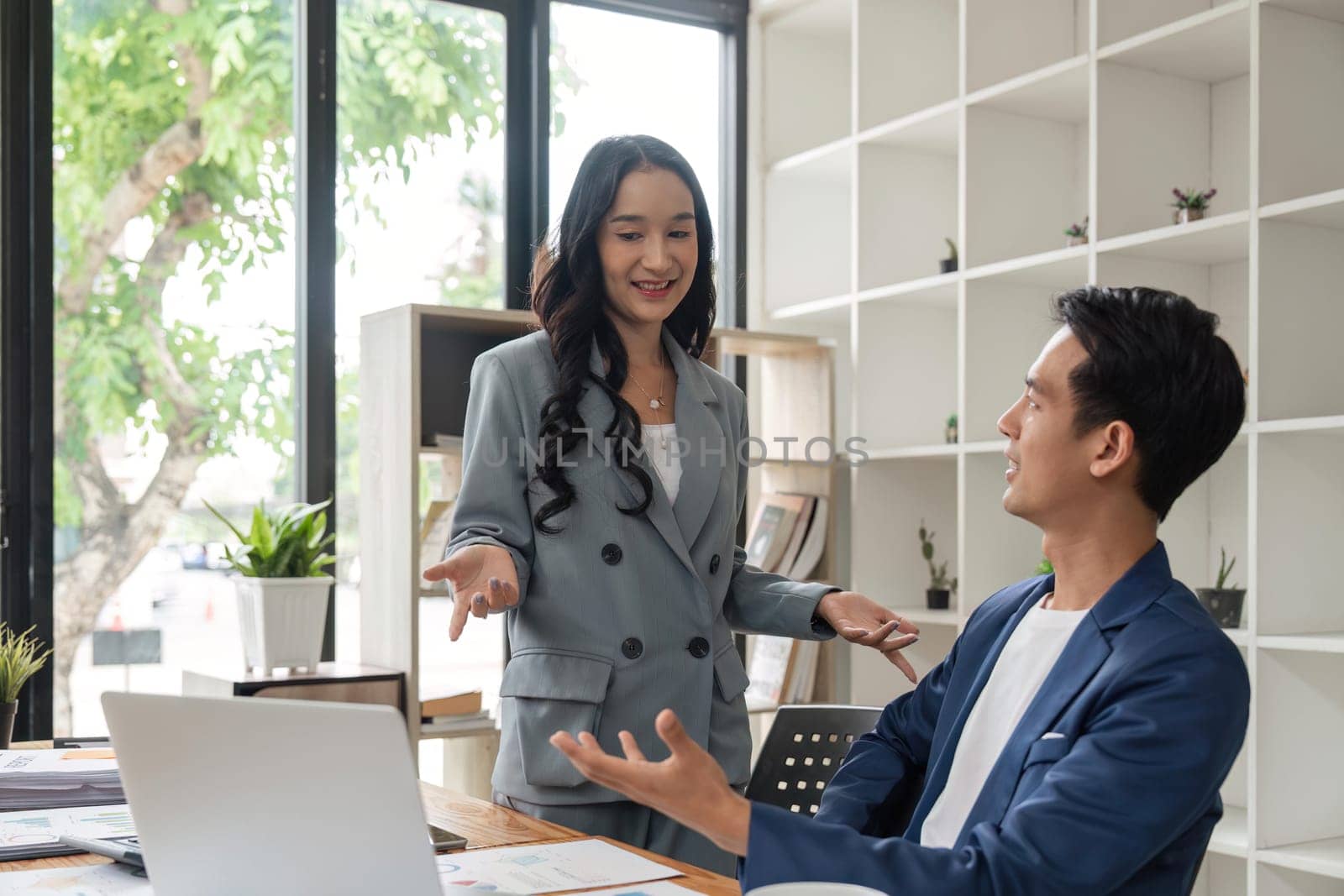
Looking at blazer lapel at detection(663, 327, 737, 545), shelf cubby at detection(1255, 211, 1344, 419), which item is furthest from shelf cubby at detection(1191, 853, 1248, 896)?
blazer lapel at detection(663, 327, 737, 545)

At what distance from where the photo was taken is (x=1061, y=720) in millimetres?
1196

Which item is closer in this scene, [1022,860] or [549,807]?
[1022,860]

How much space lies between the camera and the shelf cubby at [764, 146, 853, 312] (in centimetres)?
407

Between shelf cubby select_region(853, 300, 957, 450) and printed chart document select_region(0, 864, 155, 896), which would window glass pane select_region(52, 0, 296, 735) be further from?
printed chart document select_region(0, 864, 155, 896)

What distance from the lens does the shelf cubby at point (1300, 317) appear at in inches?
102

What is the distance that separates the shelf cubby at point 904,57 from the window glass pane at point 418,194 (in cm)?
103

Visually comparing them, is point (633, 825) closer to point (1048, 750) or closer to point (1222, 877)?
point (1048, 750)

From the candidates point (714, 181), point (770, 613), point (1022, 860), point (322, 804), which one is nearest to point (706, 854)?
point (770, 613)

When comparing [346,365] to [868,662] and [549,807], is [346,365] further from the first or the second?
[549,807]

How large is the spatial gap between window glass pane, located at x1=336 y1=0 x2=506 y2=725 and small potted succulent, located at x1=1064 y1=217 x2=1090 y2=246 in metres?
1.54

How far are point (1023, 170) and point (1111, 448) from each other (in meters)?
2.23

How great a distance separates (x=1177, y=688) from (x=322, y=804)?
0.69 meters

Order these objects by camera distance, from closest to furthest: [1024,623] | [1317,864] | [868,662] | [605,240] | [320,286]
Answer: [1024,623]
[605,240]
[1317,864]
[320,286]
[868,662]

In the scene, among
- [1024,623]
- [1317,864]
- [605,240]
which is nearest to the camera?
[1024,623]
